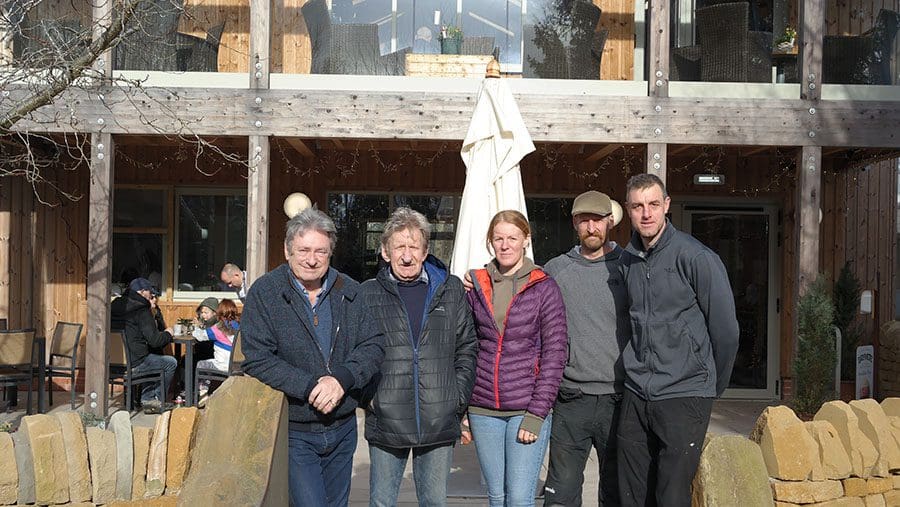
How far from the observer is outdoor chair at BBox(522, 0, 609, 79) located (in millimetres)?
8211

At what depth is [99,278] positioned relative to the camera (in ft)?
24.4

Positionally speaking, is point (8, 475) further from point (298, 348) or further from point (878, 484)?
point (878, 484)

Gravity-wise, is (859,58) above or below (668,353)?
above

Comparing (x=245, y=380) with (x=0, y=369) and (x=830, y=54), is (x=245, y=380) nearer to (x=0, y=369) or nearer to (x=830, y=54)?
(x=0, y=369)

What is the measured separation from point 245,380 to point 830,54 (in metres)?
7.50

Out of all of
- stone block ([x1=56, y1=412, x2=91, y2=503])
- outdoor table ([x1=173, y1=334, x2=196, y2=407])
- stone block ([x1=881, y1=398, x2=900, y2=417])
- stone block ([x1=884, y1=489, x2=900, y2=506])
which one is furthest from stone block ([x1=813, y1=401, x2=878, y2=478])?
outdoor table ([x1=173, y1=334, x2=196, y2=407])

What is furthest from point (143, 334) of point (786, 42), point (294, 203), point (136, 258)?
point (786, 42)

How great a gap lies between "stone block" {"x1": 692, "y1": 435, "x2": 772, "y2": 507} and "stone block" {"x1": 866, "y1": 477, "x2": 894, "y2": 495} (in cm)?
141

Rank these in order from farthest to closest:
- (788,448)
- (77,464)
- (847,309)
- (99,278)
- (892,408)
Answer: (847,309) → (99,278) → (892,408) → (77,464) → (788,448)

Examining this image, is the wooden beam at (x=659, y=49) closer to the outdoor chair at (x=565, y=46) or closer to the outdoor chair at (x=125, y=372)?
the outdoor chair at (x=565, y=46)

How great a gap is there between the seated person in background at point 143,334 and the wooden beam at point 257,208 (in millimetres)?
1311

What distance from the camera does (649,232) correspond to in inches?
125

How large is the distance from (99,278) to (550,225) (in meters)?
5.09

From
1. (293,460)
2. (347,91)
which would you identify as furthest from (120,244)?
(293,460)
